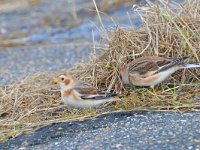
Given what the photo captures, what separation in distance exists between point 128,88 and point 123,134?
65.1 inches

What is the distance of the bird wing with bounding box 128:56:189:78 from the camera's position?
8023 millimetres

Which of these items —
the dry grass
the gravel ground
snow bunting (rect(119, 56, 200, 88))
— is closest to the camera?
the gravel ground

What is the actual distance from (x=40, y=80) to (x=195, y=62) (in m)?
2.08

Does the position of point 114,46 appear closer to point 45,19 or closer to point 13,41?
point 13,41

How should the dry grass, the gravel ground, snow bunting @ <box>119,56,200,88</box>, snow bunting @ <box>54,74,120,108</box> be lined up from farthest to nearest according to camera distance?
snow bunting @ <box>119,56,200,88</box> < the dry grass < snow bunting @ <box>54,74,120,108</box> < the gravel ground

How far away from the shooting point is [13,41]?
49.1 feet

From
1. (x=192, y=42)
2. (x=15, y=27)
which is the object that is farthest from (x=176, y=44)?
(x=15, y=27)

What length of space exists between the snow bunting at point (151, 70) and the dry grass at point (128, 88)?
0.13 m

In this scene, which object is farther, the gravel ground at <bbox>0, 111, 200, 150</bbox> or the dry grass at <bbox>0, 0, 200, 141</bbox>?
the dry grass at <bbox>0, 0, 200, 141</bbox>

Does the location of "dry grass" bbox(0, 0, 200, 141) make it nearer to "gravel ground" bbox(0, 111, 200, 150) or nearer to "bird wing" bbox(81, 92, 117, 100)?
"bird wing" bbox(81, 92, 117, 100)

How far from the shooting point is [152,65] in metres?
8.07

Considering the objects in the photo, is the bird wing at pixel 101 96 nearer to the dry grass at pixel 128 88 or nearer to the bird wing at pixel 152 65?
the dry grass at pixel 128 88

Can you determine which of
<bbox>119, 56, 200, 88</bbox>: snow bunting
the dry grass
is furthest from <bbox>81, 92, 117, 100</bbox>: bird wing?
<bbox>119, 56, 200, 88</bbox>: snow bunting

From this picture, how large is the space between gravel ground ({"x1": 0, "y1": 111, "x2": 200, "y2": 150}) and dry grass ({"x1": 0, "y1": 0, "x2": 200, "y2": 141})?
12.2 inches
